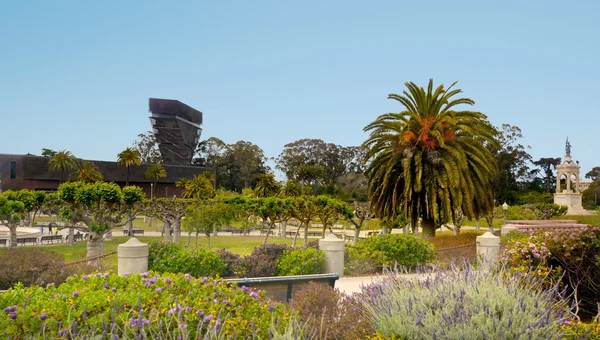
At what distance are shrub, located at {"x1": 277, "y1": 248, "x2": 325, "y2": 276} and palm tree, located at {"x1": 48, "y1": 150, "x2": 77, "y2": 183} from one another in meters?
62.0

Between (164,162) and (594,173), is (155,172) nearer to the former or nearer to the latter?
(164,162)

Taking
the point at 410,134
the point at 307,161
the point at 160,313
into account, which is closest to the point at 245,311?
the point at 160,313

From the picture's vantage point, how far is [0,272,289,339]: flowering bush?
13.5ft

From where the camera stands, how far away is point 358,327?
215 inches

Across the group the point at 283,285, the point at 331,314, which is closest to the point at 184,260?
the point at 283,285

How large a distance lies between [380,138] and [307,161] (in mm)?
79568

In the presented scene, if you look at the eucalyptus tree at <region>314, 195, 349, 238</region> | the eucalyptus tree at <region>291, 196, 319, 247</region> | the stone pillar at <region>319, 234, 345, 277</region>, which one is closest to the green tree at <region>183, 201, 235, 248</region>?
the eucalyptus tree at <region>291, 196, 319, 247</region>

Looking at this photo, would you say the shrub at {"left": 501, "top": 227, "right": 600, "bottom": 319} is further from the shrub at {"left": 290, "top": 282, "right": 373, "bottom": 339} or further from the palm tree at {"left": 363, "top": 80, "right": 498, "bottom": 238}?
the palm tree at {"left": 363, "top": 80, "right": 498, "bottom": 238}

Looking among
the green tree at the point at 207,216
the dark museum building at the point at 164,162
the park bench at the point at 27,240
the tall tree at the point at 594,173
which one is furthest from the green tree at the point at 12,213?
the tall tree at the point at 594,173

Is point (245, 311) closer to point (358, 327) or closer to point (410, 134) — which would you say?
point (358, 327)

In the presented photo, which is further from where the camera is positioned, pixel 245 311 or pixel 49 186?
pixel 49 186

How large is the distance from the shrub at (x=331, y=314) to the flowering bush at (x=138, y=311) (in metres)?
0.57

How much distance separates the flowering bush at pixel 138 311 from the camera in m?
4.10

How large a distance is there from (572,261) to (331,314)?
5.71 metres
